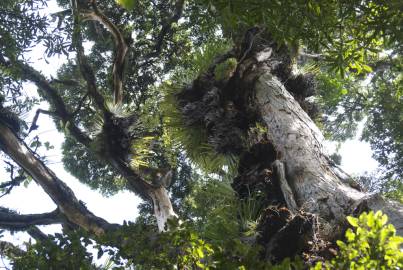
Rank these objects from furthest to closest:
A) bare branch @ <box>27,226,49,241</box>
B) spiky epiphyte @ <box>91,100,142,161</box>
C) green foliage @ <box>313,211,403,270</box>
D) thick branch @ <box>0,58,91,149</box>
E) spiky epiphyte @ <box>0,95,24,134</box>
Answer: bare branch @ <box>27,226,49,241</box> < thick branch @ <box>0,58,91,149</box> < spiky epiphyte @ <box>0,95,24,134</box> < spiky epiphyte @ <box>91,100,142,161</box> < green foliage @ <box>313,211,403,270</box>

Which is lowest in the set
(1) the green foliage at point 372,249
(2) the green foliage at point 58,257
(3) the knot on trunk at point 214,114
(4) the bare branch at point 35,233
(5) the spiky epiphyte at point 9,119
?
(1) the green foliage at point 372,249

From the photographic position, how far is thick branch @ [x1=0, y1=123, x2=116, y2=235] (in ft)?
24.2

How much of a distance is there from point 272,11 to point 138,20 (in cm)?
697

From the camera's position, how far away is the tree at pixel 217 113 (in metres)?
3.54

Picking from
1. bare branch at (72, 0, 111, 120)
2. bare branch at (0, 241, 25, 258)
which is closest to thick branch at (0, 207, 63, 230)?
bare branch at (0, 241, 25, 258)

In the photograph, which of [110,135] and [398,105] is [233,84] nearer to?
[110,135]

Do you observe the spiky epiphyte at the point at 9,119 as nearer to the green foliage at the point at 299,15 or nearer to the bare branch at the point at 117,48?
the bare branch at the point at 117,48

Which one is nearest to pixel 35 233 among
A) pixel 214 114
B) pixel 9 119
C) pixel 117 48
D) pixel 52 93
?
pixel 9 119

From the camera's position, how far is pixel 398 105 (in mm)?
10039

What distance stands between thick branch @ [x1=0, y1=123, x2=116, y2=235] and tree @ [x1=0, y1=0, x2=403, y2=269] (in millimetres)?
21

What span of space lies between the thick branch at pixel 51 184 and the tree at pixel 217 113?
0.02m

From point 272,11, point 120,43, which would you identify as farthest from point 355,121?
point 272,11

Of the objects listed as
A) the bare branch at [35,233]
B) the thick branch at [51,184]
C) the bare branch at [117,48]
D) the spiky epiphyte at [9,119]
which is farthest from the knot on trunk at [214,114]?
the bare branch at [35,233]

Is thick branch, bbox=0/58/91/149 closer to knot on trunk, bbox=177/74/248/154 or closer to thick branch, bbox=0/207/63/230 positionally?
thick branch, bbox=0/207/63/230
